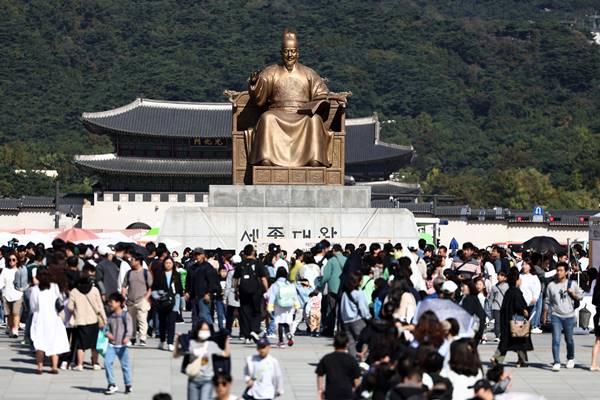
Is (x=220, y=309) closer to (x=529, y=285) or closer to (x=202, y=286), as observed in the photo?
(x=202, y=286)

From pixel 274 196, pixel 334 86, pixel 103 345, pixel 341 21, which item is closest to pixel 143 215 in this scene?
pixel 274 196

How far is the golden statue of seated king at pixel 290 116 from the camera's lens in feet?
88.4

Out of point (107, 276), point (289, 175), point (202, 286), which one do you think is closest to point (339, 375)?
point (107, 276)

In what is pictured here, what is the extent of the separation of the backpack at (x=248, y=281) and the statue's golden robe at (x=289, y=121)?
8.99 meters

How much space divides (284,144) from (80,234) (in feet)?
12.1

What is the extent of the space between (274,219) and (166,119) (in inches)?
1212

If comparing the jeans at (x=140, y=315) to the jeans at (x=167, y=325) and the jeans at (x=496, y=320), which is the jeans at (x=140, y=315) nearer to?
the jeans at (x=167, y=325)

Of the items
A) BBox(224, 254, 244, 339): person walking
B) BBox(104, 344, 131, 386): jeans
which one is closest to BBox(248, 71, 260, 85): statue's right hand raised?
BBox(224, 254, 244, 339): person walking

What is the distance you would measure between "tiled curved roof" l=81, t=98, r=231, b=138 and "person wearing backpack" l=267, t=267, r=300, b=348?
37997 mm

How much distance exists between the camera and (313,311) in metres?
19.5

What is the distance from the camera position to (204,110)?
57.7m

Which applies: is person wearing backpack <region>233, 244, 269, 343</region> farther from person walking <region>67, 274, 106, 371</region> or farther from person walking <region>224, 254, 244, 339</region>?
person walking <region>67, 274, 106, 371</region>

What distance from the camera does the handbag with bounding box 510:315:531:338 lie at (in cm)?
1586

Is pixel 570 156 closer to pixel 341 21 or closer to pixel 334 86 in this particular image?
pixel 334 86
